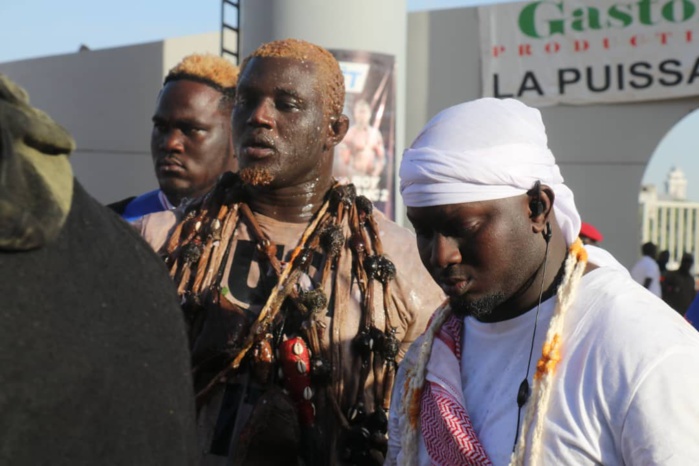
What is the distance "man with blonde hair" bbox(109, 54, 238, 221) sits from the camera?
420 centimetres

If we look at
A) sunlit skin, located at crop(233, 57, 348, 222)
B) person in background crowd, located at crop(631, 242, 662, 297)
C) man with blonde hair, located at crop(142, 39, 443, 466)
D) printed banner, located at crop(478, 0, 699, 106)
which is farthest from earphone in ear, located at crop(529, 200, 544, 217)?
printed banner, located at crop(478, 0, 699, 106)

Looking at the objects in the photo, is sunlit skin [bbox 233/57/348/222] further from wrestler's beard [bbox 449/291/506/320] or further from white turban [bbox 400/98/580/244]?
wrestler's beard [bbox 449/291/506/320]

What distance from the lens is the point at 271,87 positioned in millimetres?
3035

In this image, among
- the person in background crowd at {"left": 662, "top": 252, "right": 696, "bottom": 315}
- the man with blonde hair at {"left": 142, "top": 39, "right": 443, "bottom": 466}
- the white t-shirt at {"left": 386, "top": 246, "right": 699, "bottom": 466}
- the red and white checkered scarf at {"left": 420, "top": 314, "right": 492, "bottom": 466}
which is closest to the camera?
the white t-shirt at {"left": 386, "top": 246, "right": 699, "bottom": 466}

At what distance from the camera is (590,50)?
38.1 feet

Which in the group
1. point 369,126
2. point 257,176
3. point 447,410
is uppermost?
point 369,126

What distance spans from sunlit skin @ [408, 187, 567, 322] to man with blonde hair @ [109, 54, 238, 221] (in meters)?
2.15

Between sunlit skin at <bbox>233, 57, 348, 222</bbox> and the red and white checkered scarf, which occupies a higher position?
sunlit skin at <bbox>233, 57, 348, 222</bbox>

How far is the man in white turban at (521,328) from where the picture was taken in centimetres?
195

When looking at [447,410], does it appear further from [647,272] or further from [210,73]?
[647,272]

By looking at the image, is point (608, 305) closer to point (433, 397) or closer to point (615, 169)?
point (433, 397)

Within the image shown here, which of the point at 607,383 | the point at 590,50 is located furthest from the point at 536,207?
the point at 590,50

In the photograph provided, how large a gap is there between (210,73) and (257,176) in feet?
4.48

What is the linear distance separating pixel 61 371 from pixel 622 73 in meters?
11.1
